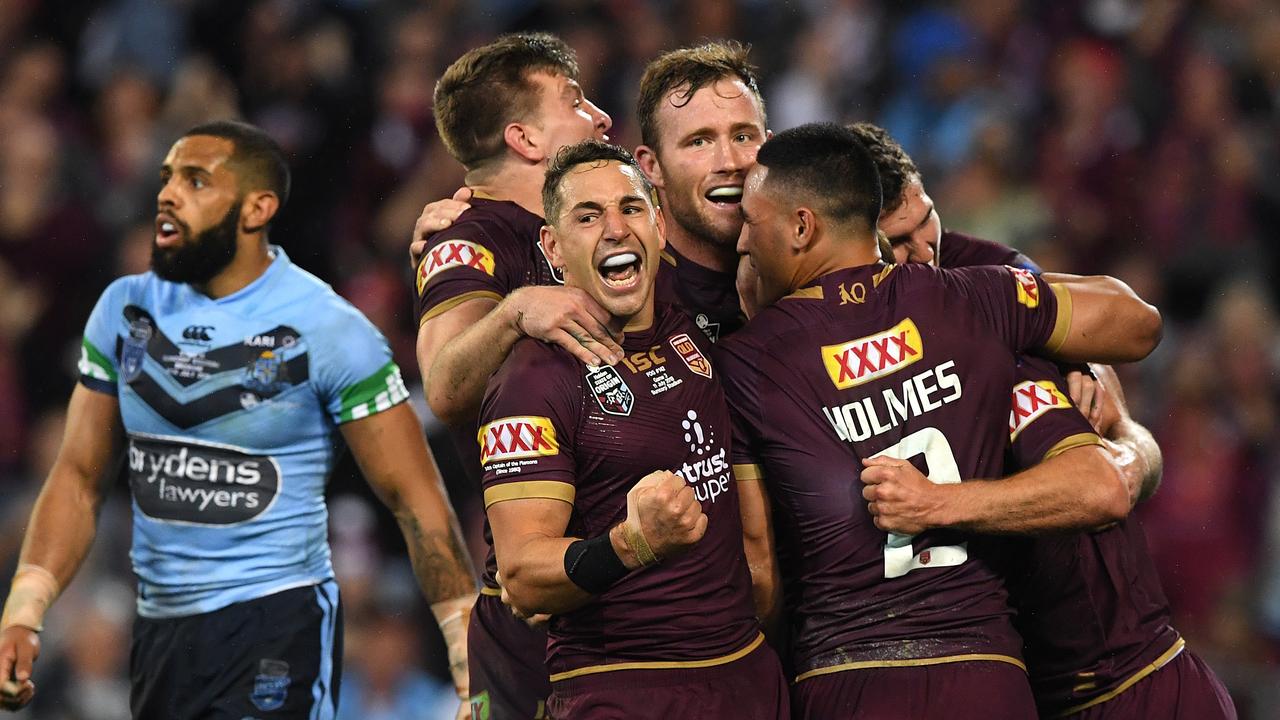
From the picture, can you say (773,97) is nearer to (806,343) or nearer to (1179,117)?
(1179,117)

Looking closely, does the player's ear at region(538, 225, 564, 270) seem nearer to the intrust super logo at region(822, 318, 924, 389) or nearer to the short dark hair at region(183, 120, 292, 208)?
the intrust super logo at region(822, 318, 924, 389)

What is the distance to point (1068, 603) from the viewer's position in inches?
180

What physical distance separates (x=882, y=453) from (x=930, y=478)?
146 mm

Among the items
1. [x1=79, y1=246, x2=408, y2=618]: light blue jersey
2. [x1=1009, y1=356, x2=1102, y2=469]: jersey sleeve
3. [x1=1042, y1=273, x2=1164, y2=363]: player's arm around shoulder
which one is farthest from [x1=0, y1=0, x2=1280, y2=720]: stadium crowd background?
[x1=1009, y1=356, x2=1102, y2=469]: jersey sleeve

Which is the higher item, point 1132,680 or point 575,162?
point 575,162

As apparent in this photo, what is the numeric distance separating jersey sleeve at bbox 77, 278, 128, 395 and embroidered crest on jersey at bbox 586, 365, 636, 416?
228cm

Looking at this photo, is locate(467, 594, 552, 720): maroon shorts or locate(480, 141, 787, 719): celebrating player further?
locate(467, 594, 552, 720): maroon shorts

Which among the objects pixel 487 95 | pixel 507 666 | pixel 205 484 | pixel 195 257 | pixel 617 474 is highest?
pixel 487 95

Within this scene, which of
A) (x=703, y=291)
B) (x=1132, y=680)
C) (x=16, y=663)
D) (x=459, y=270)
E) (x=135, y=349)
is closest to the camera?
(x=1132, y=680)

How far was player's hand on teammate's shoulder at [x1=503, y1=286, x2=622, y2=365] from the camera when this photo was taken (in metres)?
4.01

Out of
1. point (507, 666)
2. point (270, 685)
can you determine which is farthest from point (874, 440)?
point (270, 685)

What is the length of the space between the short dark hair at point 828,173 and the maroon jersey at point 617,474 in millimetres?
744

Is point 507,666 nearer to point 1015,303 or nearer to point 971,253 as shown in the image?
point 1015,303

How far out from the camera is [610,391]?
401 cm
